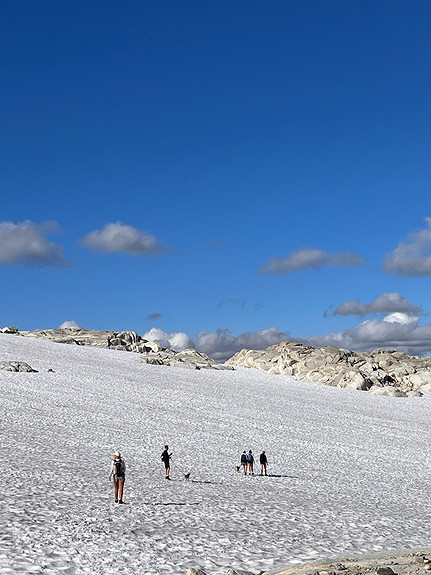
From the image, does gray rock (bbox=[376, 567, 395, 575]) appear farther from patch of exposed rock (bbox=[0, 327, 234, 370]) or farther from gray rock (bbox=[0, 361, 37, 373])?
patch of exposed rock (bbox=[0, 327, 234, 370])

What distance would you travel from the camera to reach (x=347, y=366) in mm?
87375

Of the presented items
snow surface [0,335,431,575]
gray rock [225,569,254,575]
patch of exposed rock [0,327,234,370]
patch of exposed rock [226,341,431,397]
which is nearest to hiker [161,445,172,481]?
snow surface [0,335,431,575]

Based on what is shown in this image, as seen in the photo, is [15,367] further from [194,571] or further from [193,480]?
[194,571]

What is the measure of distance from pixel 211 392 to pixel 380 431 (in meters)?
19.0

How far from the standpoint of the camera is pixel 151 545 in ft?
45.6

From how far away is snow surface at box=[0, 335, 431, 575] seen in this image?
1377 cm

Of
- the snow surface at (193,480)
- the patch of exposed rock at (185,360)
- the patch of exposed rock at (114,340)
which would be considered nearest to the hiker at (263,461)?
the snow surface at (193,480)

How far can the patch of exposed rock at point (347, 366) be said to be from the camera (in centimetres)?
7900

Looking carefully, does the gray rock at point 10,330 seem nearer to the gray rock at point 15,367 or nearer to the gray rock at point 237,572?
the gray rock at point 15,367

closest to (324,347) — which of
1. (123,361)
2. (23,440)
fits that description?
(123,361)

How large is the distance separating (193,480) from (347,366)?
6777cm

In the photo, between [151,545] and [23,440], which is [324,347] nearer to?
[23,440]

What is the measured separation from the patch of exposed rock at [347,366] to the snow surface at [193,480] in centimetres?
2088

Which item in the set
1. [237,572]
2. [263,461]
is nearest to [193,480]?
[263,461]
